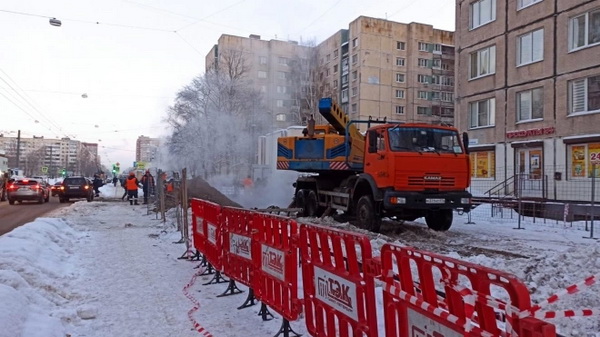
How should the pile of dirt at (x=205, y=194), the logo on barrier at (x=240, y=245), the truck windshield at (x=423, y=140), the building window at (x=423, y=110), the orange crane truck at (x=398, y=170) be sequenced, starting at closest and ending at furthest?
the logo on barrier at (x=240, y=245) → the orange crane truck at (x=398, y=170) → the truck windshield at (x=423, y=140) → the pile of dirt at (x=205, y=194) → the building window at (x=423, y=110)

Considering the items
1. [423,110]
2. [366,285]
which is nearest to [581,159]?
[366,285]

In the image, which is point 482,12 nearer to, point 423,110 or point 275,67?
point 423,110

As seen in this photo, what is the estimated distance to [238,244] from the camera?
5844 mm

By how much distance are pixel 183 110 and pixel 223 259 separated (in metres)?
48.3

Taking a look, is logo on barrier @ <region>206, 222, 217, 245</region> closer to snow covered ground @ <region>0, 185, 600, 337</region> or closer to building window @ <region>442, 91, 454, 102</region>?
snow covered ground @ <region>0, 185, 600, 337</region>

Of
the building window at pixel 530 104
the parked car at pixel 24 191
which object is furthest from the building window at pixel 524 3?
the parked car at pixel 24 191

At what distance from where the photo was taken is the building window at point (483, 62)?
83.5 ft

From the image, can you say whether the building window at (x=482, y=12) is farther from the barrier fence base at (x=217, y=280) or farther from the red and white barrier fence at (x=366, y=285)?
the red and white barrier fence at (x=366, y=285)

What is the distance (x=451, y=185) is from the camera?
1125cm

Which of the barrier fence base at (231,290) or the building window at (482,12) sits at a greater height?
the building window at (482,12)

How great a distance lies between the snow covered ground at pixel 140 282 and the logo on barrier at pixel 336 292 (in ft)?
2.49

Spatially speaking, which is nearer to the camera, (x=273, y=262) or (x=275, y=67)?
(x=273, y=262)

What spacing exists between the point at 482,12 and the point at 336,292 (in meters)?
26.7

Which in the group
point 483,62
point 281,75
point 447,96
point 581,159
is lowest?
point 581,159
